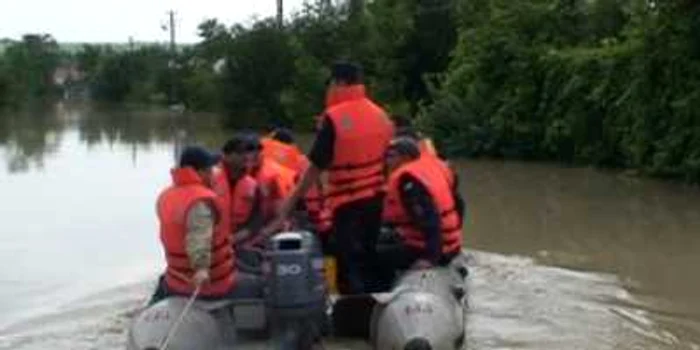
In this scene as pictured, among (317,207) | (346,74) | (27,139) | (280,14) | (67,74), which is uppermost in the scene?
(280,14)

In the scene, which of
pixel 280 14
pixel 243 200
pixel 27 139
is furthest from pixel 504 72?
pixel 243 200

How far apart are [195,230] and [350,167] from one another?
4.88 feet

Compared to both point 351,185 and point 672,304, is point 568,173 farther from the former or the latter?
point 351,185

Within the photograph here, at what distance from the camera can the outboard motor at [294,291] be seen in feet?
25.0

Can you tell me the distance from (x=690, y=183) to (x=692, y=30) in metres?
2.81

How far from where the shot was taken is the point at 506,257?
14.6 meters

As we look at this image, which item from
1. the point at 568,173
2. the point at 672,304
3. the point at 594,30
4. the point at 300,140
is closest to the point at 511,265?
the point at 672,304

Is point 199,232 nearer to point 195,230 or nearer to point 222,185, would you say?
point 195,230

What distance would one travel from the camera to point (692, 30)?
23391mm

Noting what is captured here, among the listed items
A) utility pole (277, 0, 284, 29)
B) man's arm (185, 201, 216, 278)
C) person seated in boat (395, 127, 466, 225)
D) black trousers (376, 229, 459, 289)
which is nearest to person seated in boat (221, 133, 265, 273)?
black trousers (376, 229, 459, 289)

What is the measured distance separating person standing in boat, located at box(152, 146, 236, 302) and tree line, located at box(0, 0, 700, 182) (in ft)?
53.4

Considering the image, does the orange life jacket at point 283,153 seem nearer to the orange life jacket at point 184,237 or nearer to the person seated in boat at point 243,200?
the person seated in boat at point 243,200

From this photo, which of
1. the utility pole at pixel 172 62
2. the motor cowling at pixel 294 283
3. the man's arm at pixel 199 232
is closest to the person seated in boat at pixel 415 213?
the motor cowling at pixel 294 283

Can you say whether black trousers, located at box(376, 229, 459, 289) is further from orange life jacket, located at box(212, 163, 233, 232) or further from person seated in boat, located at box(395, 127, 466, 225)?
orange life jacket, located at box(212, 163, 233, 232)
